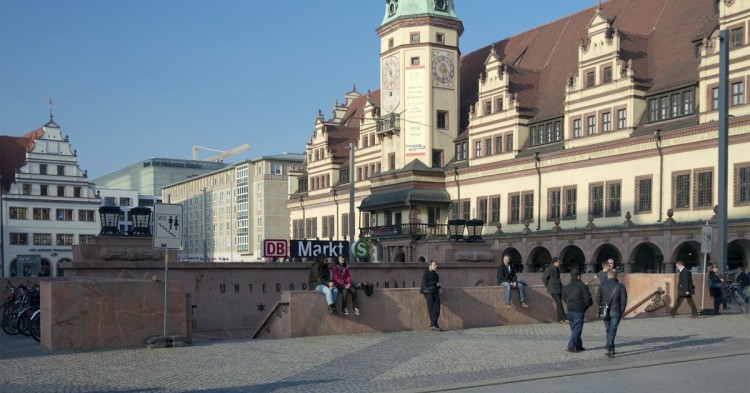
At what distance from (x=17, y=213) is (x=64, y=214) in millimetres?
4427

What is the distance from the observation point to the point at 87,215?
90.3 meters

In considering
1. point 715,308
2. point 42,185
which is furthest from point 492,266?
point 42,185

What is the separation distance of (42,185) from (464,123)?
1738 inches

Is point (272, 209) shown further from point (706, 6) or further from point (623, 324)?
point (623, 324)

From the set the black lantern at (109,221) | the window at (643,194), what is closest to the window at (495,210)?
the window at (643,194)

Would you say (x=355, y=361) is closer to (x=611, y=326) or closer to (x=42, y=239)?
(x=611, y=326)

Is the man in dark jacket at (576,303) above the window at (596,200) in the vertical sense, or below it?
below

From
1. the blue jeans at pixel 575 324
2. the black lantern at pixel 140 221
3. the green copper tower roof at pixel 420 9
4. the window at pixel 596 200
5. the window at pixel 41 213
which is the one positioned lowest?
the blue jeans at pixel 575 324

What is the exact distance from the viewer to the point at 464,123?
218 feet

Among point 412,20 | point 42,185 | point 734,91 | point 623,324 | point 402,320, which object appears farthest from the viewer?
point 42,185

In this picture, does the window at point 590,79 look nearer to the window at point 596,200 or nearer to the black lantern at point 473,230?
the window at point 596,200

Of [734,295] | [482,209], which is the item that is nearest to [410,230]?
[482,209]

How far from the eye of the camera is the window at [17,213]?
85.6m

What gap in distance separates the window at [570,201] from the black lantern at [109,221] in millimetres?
28665
